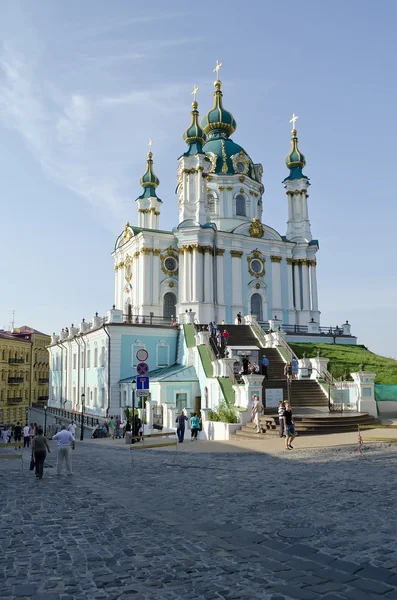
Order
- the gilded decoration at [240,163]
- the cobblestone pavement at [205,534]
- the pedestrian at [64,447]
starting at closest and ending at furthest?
the cobblestone pavement at [205,534] → the pedestrian at [64,447] → the gilded decoration at [240,163]

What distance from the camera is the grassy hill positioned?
109 feet

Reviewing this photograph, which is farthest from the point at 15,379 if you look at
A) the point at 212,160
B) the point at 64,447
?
Result: the point at 64,447

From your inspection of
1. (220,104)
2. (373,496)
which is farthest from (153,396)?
(220,104)

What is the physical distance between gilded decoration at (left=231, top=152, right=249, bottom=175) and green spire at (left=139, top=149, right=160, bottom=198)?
394 inches

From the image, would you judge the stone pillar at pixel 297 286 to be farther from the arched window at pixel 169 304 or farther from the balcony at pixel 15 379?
the balcony at pixel 15 379

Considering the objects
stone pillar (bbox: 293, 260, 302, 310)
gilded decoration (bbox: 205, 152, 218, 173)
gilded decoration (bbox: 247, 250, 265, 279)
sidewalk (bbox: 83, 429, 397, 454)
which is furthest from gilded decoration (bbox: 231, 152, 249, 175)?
sidewalk (bbox: 83, 429, 397, 454)

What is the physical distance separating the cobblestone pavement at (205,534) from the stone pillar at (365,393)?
11.3 m

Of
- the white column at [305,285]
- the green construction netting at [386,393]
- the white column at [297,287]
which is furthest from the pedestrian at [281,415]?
the white column at [305,285]

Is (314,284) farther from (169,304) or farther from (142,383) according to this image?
(142,383)

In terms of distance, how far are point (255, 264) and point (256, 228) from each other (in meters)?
3.27

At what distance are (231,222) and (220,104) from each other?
13749 millimetres

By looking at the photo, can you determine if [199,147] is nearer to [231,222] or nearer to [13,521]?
[231,222]

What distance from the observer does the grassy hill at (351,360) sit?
33.3 meters

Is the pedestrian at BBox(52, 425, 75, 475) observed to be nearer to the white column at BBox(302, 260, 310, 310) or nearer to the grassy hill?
the grassy hill
